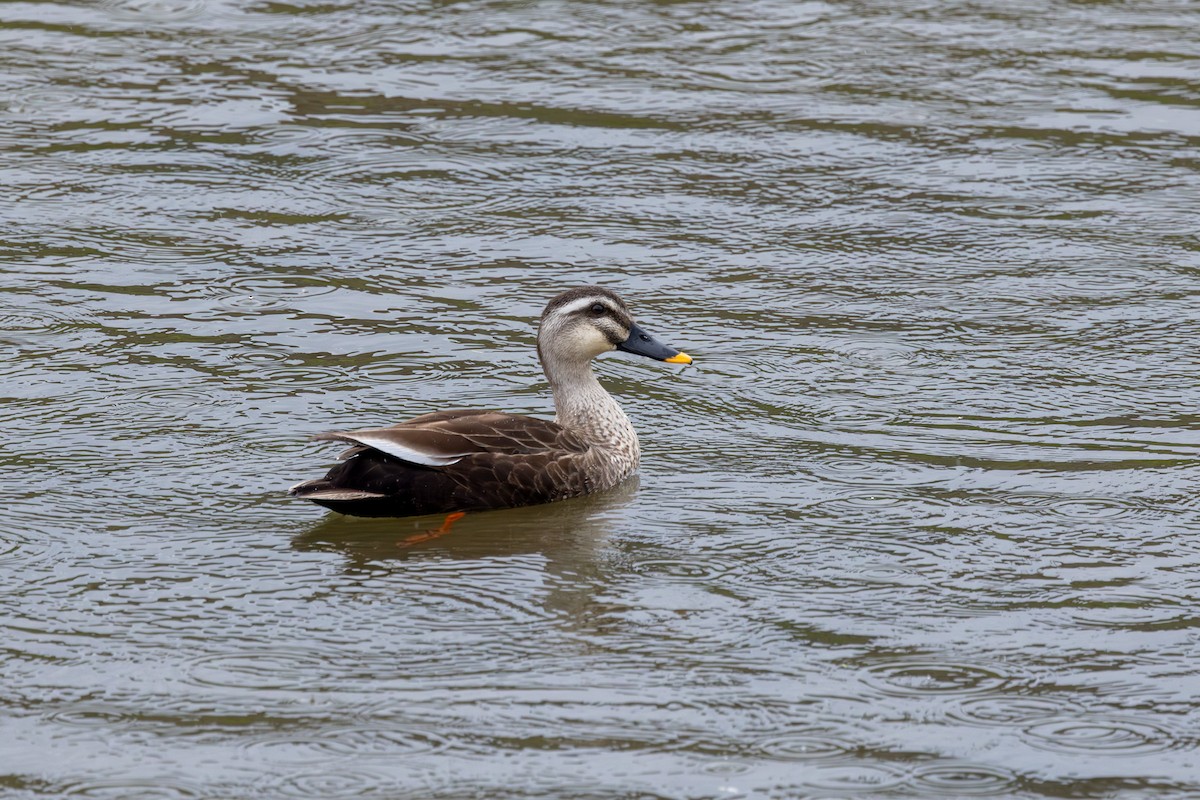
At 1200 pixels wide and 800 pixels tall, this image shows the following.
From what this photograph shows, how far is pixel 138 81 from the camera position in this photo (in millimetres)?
15023

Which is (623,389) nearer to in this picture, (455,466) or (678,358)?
(678,358)

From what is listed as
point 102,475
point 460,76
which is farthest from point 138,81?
point 102,475

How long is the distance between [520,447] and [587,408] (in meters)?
0.65

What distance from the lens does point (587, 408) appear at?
9617 mm

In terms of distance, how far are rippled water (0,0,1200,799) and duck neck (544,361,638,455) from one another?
0.92 ft

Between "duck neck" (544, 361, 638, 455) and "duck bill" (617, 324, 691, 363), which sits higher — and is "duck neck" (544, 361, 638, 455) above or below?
below

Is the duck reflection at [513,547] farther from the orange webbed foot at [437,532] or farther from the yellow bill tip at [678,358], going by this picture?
the yellow bill tip at [678,358]

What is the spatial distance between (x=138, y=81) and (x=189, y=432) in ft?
20.3

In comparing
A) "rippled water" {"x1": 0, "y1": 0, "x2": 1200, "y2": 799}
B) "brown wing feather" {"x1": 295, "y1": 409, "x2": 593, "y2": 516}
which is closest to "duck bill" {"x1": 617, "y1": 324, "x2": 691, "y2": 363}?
"rippled water" {"x1": 0, "y1": 0, "x2": 1200, "y2": 799}

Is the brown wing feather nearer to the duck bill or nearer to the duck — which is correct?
the duck

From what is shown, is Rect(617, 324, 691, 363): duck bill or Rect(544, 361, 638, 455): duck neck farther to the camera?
Rect(617, 324, 691, 363): duck bill

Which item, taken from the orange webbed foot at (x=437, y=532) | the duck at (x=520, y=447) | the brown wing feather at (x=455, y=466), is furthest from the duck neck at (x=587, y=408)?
the orange webbed foot at (x=437, y=532)

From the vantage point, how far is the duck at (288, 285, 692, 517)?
8.62 meters

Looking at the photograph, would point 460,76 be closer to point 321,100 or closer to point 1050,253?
point 321,100
